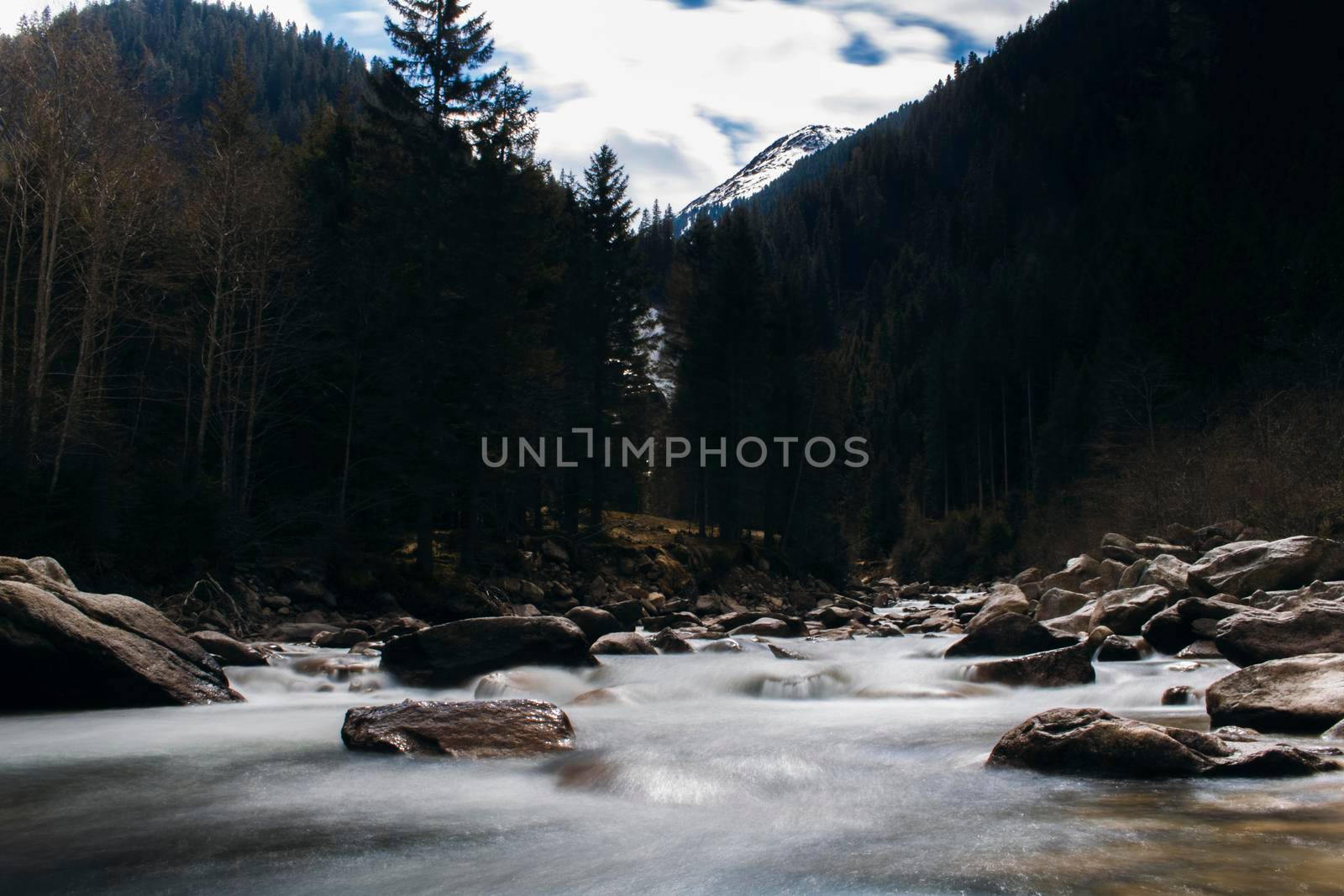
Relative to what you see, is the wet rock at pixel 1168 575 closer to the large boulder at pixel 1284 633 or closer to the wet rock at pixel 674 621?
the large boulder at pixel 1284 633

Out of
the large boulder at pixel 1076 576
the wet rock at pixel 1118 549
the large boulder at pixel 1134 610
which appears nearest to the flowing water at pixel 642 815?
the large boulder at pixel 1134 610

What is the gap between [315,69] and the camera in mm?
159750

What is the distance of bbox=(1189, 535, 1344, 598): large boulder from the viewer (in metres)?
15.3

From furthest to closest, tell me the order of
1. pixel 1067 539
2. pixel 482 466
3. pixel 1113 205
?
pixel 1113 205
pixel 1067 539
pixel 482 466

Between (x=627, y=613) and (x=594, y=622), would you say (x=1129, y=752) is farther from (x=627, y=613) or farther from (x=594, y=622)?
(x=627, y=613)

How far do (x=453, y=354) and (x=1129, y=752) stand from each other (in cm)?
2015

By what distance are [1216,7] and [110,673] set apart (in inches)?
5325

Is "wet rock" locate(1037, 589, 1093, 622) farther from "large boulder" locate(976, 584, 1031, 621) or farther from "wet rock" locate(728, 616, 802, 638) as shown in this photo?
"wet rock" locate(728, 616, 802, 638)

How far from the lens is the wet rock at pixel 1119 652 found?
1305 centimetres

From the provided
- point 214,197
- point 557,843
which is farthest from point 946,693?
point 214,197

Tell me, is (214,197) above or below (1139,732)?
above

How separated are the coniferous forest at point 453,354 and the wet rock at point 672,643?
8.81 metres

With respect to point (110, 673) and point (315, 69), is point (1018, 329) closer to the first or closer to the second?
point (110, 673)

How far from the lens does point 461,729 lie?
823 centimetres
